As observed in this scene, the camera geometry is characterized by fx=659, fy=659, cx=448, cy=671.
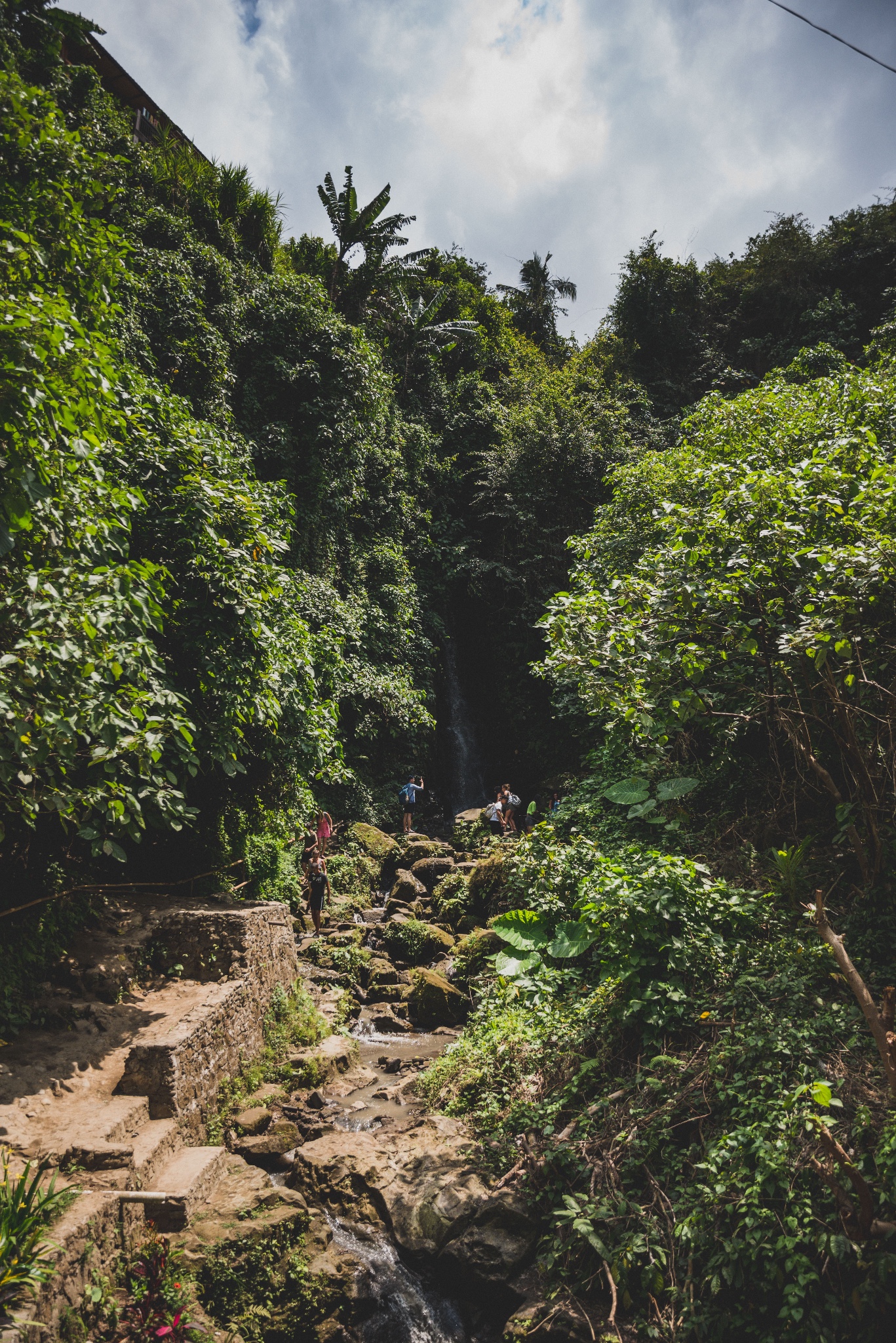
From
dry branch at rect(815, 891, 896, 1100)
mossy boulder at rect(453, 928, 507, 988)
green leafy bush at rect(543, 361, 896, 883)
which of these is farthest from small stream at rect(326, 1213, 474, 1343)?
green leafy bush at rect(543, 361, 896, 883)

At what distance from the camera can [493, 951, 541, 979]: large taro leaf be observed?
6855 millimetres

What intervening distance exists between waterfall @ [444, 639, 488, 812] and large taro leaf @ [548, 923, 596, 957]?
11.8 metres

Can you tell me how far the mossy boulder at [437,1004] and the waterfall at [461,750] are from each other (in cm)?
978

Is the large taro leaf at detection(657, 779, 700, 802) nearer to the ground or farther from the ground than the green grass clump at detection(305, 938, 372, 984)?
farther from the ground

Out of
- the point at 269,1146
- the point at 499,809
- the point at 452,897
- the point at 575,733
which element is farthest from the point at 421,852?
the point at 269,1146

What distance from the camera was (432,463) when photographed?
21.0 m

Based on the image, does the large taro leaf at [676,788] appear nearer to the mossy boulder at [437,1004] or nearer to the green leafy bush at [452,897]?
the mossy boulder at [437,1004]

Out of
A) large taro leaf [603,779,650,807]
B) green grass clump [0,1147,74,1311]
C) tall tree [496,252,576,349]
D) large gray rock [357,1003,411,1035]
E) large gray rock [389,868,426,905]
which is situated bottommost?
large gray rock [357,1003,411,1035]

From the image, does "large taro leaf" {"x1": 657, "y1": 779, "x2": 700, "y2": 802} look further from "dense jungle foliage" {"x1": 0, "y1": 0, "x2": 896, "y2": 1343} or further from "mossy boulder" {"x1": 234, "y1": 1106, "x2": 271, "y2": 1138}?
"mossy boulder" {"x1": 234, "y1": 1106, "x2": 271, "y2": 1138}

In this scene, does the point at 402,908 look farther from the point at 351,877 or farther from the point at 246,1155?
the point at 246,1155

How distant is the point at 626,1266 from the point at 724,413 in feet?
38.5

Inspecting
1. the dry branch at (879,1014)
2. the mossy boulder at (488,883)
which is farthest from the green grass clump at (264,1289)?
the mossy boulder at (488,883)

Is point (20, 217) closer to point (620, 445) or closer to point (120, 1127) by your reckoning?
point (120, 1127)

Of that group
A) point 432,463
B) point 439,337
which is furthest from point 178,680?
point 439,337
